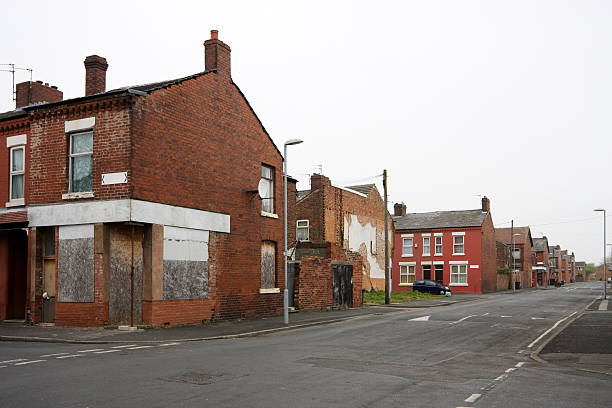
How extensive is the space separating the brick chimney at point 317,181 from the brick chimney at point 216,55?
749 inches

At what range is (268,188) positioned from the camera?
26047 mm

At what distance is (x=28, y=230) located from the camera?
20.6m

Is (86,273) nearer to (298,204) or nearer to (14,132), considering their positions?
(14,132)

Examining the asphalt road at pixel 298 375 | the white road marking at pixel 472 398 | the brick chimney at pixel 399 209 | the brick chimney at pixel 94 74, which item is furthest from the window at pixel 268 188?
the brick chimney at pixel 399 209

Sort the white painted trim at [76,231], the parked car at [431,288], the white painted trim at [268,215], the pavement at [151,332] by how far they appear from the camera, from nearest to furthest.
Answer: the pavement at [151,332]
the white painted trim at [76,231]
the white painted trim at [268,215]
the parked car at [431,288]

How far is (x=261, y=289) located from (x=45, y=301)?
841 cm

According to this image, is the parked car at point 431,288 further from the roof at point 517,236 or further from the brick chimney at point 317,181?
the roof at point 517,236

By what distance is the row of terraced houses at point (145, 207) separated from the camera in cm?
1886

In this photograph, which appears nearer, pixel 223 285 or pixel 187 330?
pixel 187 330

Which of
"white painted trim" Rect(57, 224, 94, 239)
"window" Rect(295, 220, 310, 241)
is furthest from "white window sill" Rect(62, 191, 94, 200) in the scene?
"window" Rect(295, 220, 310, 241)

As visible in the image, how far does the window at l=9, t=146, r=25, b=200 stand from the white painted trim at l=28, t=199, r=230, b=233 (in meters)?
1.69

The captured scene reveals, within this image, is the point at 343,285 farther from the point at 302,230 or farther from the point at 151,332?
the point at 151,332

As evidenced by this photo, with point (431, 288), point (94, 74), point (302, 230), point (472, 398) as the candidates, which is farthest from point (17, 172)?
point (431, 288)

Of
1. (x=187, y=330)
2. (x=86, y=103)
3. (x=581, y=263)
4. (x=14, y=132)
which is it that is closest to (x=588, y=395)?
(x=187, y=330)
